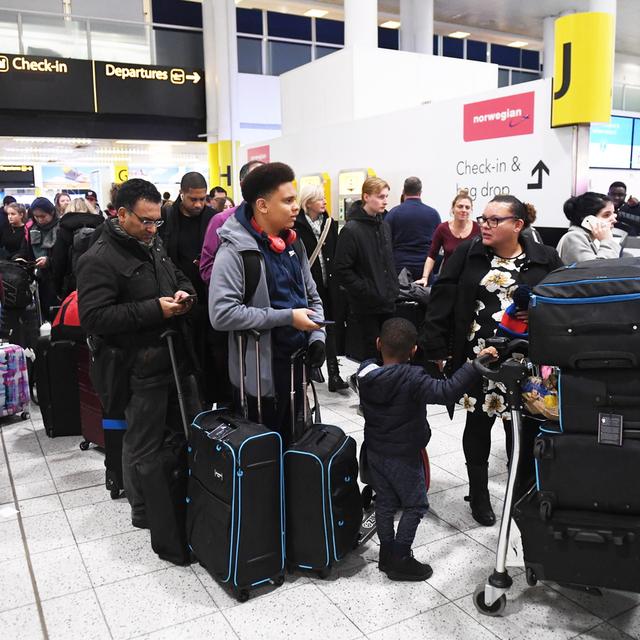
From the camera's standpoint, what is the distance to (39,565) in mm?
2803

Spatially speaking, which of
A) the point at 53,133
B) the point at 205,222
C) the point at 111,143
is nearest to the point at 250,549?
the point at 205,222

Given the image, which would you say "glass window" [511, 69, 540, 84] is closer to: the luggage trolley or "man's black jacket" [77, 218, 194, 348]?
"man's black jacket" [77, 218, 194, 348]

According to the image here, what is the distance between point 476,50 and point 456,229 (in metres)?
16.4

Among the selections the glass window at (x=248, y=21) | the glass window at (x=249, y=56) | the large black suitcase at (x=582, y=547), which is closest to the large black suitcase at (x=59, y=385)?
the large black suitcase at (x=582, y=547)

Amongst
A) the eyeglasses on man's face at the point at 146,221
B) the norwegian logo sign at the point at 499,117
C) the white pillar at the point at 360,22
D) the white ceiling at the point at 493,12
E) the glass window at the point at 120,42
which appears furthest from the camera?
the white ceiling at the point at 493,12

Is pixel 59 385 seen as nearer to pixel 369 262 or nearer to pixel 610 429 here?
pixel 369 262

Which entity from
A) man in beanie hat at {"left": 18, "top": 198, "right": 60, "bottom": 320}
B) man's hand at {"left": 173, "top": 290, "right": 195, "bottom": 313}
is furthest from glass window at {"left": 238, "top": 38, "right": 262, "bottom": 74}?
man's hand at {"left": 173, "top": 290, "right": 195, "bottom": 313}

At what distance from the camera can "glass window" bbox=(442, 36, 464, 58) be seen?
19.0m

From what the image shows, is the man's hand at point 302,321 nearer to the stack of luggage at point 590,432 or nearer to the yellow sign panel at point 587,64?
the stack of luggage at point 590,432

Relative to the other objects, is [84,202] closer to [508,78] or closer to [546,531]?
[546,531]

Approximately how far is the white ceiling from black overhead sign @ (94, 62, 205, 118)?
113 inches

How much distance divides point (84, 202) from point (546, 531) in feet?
13.7

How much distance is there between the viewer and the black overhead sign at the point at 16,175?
54.6ft

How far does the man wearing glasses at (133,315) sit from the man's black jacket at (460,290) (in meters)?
1.11
